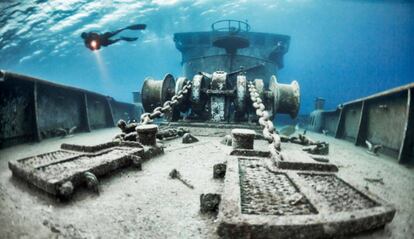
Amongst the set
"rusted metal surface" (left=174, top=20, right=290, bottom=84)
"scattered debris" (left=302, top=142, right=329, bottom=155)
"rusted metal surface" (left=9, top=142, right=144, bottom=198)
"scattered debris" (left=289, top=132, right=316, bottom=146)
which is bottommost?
"scattered debris" (left=302, top=142, right=329, bottom=155)

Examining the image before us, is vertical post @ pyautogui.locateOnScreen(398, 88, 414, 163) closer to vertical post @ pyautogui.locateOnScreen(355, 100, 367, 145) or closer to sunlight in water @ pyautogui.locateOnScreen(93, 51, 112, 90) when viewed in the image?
vertical post @ pyautogui.locateOnScreen(355, 100, 367, 145)

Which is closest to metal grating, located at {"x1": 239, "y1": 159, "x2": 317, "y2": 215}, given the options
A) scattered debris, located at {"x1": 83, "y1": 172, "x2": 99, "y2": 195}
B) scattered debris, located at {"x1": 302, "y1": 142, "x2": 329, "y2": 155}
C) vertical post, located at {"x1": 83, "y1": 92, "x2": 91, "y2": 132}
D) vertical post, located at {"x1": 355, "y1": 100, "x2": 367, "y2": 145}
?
scattered debris, located at {"x1": 83, "y1": 172, "x2": 99, "y2": 195}

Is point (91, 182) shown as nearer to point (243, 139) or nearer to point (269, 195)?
point (269, 195)

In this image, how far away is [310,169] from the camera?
1.83 metres

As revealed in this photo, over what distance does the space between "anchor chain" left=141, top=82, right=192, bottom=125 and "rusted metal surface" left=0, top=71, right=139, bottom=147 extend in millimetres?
2129

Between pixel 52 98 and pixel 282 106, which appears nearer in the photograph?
pixel 52 98

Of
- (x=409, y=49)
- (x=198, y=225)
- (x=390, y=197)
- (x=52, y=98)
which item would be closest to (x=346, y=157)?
(x=390, y=197)

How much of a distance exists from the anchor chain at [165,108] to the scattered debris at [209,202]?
2.05m

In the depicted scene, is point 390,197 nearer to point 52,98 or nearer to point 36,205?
point 36,205

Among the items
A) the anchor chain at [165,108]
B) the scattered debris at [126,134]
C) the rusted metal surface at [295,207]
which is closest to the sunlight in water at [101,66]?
the anchor chain at [165,108]

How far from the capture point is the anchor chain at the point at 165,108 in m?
3.30

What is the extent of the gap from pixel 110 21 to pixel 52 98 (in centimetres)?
2713

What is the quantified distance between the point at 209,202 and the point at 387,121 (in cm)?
408

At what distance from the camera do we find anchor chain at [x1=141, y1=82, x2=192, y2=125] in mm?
3299
